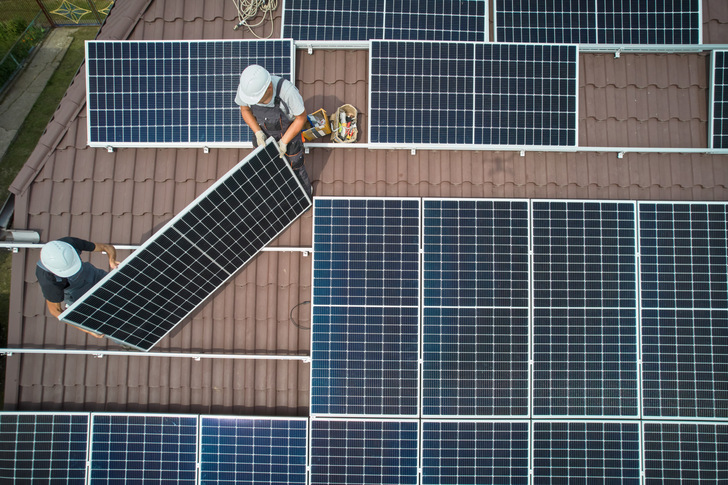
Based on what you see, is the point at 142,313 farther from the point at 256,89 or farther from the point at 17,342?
the point at 256,89

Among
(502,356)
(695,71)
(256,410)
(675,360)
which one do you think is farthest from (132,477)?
(695,71)

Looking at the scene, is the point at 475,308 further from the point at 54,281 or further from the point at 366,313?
the point at 54,281

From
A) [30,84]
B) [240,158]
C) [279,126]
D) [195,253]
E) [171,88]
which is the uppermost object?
[30,84]

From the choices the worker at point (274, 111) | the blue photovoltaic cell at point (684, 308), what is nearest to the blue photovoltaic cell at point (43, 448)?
the worker at point (274, 111)

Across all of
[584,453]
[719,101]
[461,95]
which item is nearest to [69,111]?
[461,95]

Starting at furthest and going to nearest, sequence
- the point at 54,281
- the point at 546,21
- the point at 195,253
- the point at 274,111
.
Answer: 1. the point at 546,21
2. the point at 195,253
3. the point at 274,111
4. the point at 54,281

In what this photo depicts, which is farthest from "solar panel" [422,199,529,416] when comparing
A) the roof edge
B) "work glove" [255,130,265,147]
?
the roof edge

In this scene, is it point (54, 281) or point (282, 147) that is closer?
point (54, 281)
